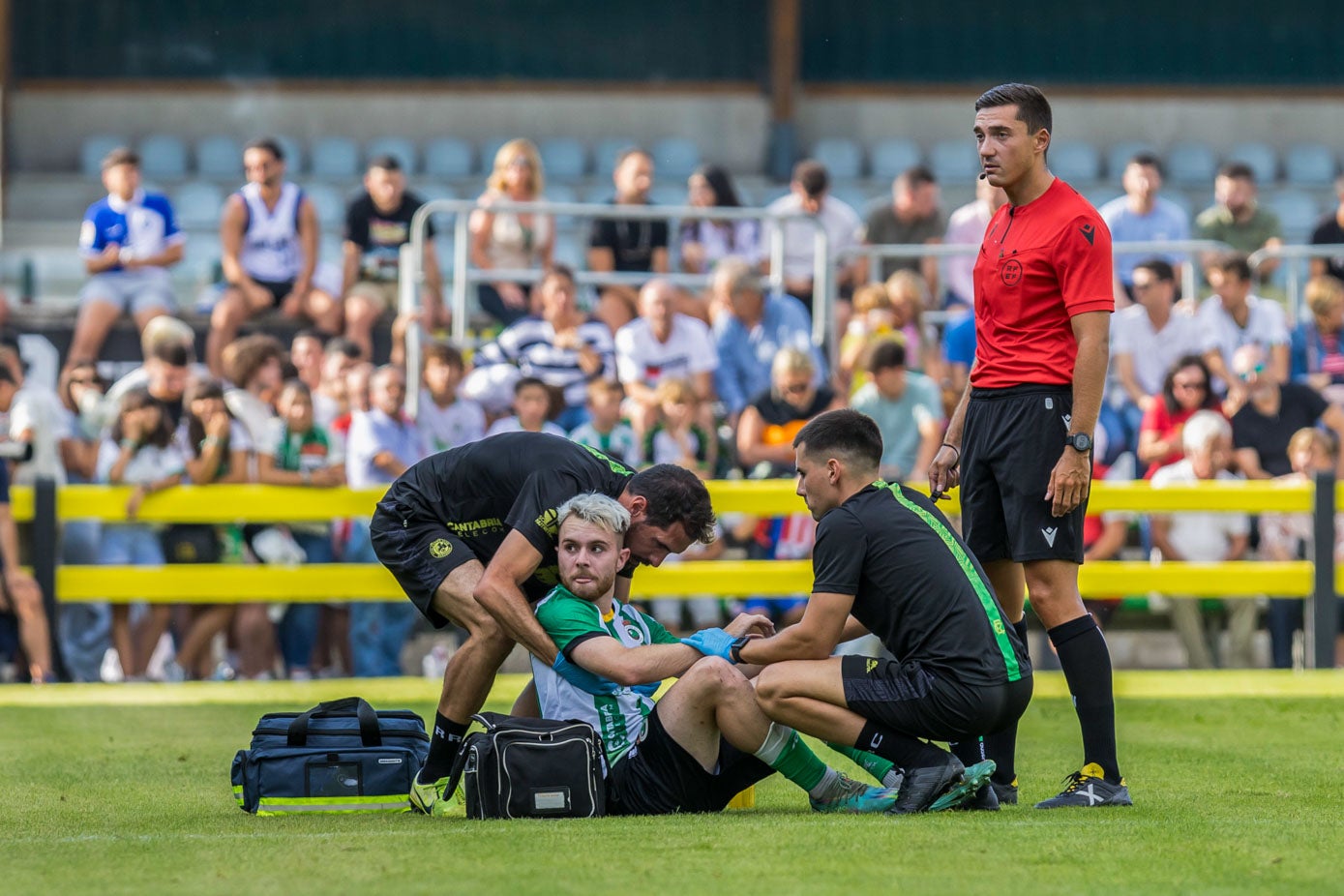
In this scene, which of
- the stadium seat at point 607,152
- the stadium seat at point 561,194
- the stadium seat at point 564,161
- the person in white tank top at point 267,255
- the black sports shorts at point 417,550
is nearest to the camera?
the black sports shorts at point 417,550

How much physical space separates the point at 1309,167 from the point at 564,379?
11489 mm

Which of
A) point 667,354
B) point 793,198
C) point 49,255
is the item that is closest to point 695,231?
point 793,198

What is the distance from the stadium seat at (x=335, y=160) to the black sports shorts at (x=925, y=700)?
45.6 ft

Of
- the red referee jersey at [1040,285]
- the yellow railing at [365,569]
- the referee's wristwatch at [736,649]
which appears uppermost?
the red referee jersey at [1040,285]

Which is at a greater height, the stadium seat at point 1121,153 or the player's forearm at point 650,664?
the stadium seat at point 1121,153

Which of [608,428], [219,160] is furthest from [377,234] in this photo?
[219,160]

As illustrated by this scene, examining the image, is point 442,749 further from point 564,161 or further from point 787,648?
point 564,161

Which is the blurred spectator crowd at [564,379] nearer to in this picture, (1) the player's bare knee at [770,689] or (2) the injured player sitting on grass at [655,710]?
(2) the injured player sitting on grass at [655,710]

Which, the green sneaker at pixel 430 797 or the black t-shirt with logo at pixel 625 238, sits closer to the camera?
the green sneaker at pixel 430 797

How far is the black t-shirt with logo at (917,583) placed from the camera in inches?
203

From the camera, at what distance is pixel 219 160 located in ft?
60.6

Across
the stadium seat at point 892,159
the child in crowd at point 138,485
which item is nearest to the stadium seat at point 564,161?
the stadium seat at point 892,159

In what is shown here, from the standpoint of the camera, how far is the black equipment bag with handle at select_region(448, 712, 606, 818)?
5.32m

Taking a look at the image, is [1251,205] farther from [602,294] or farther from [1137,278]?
[602,294]
